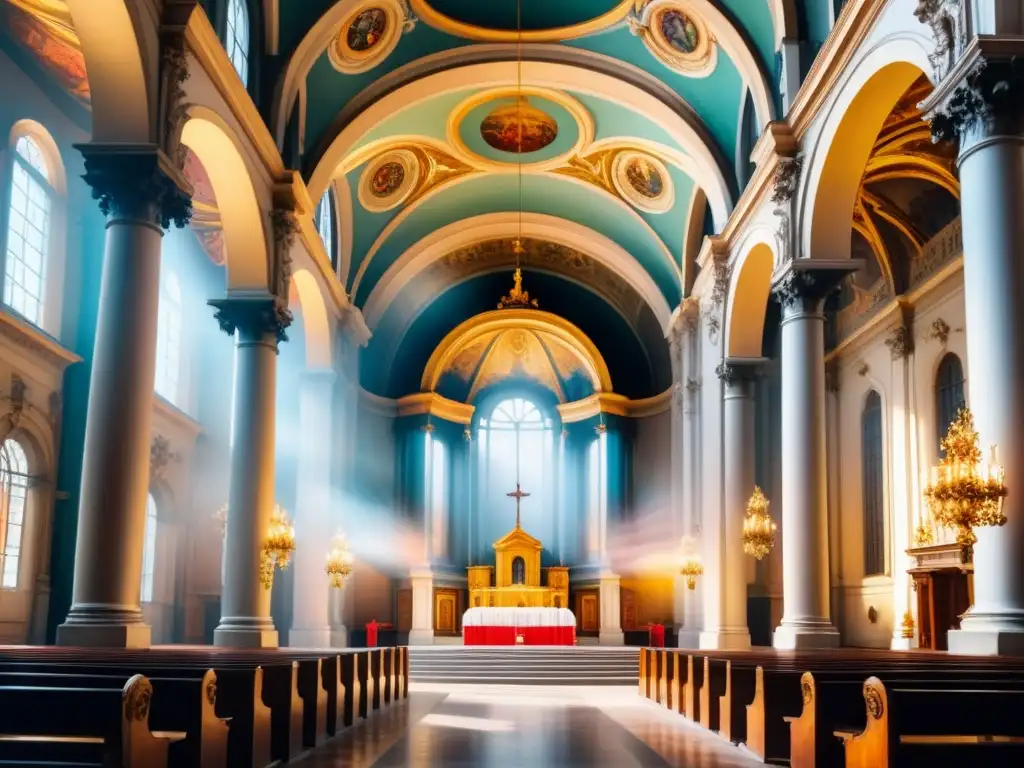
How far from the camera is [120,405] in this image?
37.0ft

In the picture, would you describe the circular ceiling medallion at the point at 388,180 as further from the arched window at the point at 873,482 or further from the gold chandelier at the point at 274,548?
the arched window at the point at 873,482

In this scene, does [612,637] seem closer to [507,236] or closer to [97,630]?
[507,236]

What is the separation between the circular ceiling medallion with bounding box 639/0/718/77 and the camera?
18109mm

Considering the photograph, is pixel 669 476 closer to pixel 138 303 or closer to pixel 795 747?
pixel 138 303

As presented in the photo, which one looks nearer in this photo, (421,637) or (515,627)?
(515,627)

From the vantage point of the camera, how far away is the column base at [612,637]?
28.0m

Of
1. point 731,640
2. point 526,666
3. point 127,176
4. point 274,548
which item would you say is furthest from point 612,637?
point 127,176

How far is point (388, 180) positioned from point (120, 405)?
14108 millimetres

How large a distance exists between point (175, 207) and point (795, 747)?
8387 mm

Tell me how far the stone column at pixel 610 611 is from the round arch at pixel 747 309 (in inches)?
415

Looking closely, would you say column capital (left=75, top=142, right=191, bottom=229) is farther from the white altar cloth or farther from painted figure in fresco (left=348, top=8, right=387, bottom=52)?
the white altar cloth

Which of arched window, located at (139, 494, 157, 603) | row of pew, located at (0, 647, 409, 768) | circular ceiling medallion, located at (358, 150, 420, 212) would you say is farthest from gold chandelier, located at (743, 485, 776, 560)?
arched window, located at (139, 494, 157, 603)

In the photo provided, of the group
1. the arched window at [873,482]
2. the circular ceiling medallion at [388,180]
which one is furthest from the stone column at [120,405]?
the arched window at [873,482]

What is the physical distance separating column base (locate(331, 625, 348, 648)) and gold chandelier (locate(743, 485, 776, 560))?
911cm
